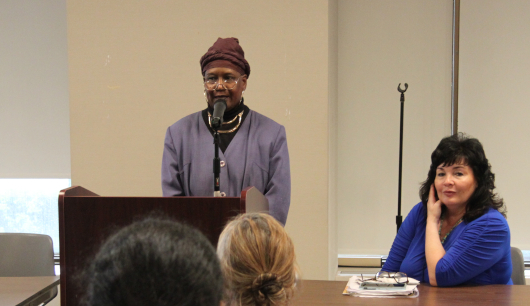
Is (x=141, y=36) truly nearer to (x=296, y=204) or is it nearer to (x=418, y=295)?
(x=296, y=204)

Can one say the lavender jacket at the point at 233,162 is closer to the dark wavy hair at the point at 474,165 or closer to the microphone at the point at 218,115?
the microphone at the point at 218,115

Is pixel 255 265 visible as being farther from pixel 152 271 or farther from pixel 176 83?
pixel 176 83

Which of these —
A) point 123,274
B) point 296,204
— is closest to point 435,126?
point 296,204

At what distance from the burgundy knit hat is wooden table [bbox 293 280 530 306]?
3.61 feet

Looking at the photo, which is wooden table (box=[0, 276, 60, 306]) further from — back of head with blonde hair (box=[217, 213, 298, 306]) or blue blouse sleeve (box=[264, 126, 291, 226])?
back of head with blonde hair (box=[217, 213, 298, 306])

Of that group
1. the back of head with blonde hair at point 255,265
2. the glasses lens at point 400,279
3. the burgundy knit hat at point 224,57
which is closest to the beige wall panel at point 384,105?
the burgundy knit hat at point 224,57

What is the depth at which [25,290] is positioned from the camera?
216cm

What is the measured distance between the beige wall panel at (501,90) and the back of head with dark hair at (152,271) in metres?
3.76

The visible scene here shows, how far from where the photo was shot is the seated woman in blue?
216 centimetres

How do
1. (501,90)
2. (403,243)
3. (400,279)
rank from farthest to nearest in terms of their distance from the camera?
(501,90), (403,243), (400,279)

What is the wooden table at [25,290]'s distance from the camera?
2.03 meters

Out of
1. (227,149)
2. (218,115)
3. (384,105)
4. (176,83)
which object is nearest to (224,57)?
(227,149)

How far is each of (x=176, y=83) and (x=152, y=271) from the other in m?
2.83

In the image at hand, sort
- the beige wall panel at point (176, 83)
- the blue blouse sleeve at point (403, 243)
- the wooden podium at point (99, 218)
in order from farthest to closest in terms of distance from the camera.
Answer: the beige wall panel at point (176, 83), the blue blouse sleeve at point (403, 243), the wooden podium at point (99, 218)
